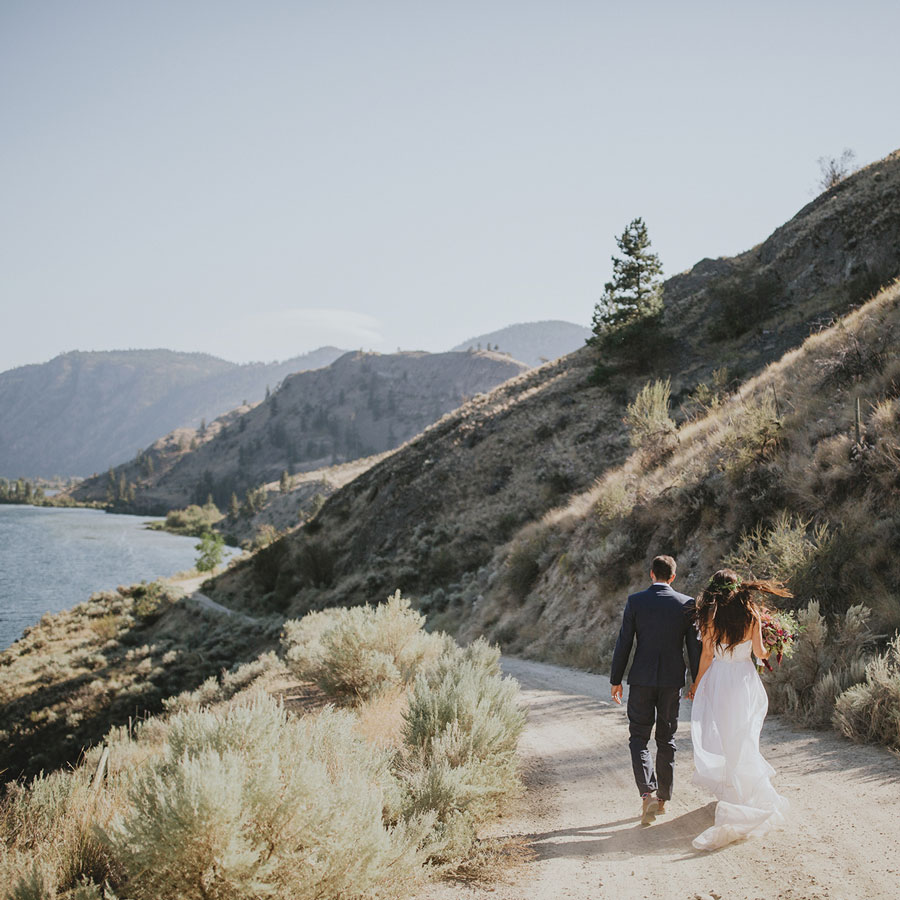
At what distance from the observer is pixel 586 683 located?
10.1m

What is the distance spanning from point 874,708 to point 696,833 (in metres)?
2.43

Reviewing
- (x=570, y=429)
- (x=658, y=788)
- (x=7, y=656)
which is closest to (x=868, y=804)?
(x=658, y=788)

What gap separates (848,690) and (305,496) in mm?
102962

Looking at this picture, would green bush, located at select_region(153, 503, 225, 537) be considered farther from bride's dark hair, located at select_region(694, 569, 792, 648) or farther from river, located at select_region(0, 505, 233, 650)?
bride's dark hair, located at select_region(694, 569, 792, 648)

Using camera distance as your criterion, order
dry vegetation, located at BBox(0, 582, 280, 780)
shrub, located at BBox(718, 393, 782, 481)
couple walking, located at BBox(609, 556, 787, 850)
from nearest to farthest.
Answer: couple walking, located at BBox(609, 556, 787, 850)
shrub, located at BBox(718, 393, 782, 481)
dry vegetation, located at BBox(0, 582, 280, 780)

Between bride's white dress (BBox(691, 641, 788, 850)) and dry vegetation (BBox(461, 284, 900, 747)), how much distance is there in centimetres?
195

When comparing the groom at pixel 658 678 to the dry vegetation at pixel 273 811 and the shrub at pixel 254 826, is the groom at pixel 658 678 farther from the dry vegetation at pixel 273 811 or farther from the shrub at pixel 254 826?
the shrub at pixel 254 826

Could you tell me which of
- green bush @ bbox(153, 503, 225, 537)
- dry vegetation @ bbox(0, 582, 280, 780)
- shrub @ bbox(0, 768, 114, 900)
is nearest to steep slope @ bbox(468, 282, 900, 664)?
shrub @ bbox(0, 768, 114, 900)

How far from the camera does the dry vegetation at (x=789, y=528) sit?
702 cm

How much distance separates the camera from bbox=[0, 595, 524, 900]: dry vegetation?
9.46 ft

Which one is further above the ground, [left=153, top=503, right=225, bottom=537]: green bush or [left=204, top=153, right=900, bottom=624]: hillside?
[left=204, top=153, right=900, bottom=624]: hillside

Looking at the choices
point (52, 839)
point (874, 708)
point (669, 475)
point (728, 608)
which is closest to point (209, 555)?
point (669, 475)

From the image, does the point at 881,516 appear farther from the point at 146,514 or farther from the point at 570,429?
the point at 146,514

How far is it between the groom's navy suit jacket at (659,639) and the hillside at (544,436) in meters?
17.0
